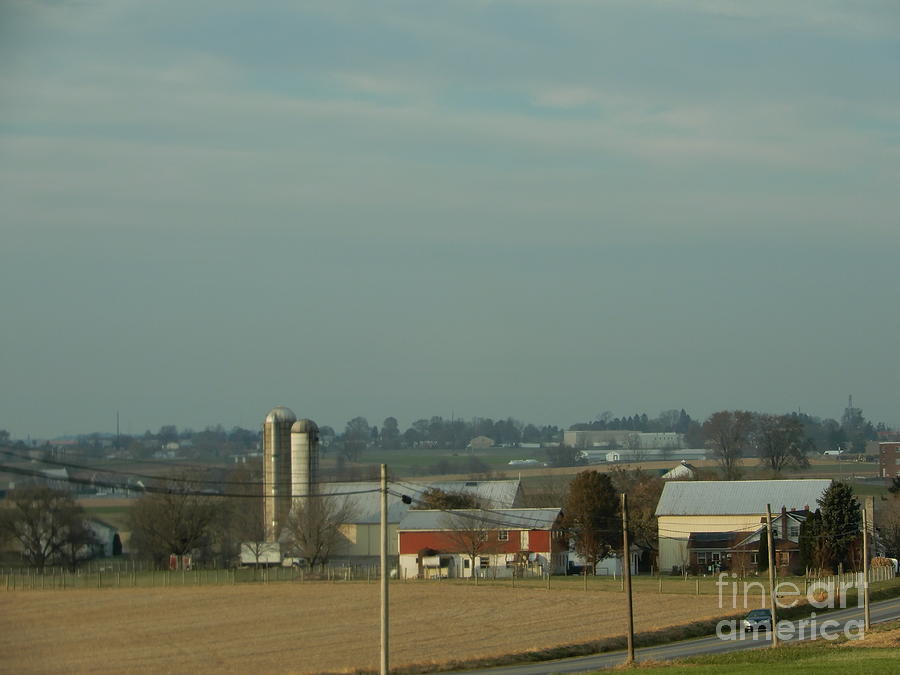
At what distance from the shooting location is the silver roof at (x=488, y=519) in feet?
254

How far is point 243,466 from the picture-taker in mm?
89062

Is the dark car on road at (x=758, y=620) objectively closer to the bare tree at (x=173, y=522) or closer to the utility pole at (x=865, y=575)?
the utility pole at (x=865, y=575)

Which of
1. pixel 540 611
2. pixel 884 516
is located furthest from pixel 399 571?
pixel 884 516

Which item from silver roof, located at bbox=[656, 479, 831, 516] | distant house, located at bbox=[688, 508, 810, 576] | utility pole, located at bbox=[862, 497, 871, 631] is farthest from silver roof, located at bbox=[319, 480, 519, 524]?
utility pole, located at bbox=[862, 497, 871, 631]

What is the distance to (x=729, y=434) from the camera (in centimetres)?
15762

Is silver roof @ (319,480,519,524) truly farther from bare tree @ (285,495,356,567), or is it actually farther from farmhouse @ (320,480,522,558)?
bare tree @ (285,495,356,567)

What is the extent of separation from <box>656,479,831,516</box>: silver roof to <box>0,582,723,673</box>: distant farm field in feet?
71.6

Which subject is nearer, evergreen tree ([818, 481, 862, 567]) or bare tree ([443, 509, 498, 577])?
evergreen tree ([818, 481, 862, 567])

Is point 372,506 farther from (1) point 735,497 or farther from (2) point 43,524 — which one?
(2) point 43,524

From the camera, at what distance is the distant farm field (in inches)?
1544

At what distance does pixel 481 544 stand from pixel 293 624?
28.4 meters

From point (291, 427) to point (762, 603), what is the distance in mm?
46251

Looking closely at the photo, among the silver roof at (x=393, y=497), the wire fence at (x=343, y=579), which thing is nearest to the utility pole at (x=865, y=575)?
the wire fence at (x=343, y=579)

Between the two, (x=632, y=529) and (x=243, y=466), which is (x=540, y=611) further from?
(x=243, y=466)
